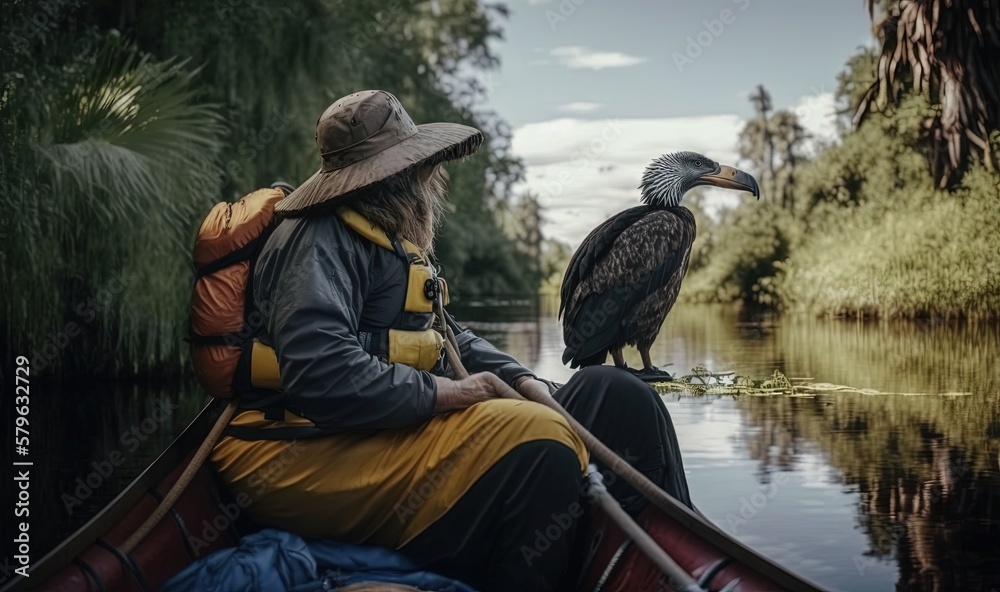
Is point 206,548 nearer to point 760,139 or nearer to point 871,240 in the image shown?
point 871,240

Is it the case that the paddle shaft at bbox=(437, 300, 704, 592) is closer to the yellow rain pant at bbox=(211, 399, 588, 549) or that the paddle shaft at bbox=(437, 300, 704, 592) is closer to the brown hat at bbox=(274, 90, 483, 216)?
the yellow rain pant at bbox=(211, 399, 588, 549)

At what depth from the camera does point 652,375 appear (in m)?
3.56

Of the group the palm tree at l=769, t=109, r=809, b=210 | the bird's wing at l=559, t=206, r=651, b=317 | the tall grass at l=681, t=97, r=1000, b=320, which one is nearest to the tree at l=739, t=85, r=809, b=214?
the palm tree at l=769, t=109, r=809, b=210

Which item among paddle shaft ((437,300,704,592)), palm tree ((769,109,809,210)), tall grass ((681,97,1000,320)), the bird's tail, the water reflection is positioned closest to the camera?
paddle shaft ((437,300,704,592))

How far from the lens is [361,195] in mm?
2516

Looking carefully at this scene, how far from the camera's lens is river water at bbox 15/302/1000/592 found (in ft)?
14.2

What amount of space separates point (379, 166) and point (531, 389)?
0.60m

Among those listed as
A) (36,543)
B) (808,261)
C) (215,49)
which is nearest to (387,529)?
(36,543)

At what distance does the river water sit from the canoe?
142 centimetres

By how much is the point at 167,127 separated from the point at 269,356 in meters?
6.14

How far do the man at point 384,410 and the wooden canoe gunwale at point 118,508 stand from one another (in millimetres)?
217

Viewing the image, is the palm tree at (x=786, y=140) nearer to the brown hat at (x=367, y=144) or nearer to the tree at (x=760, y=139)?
the tree at (x=760, y=139)

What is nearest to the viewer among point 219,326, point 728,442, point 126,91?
point 219,326

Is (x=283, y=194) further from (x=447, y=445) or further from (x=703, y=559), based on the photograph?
(x=703, y=559)
